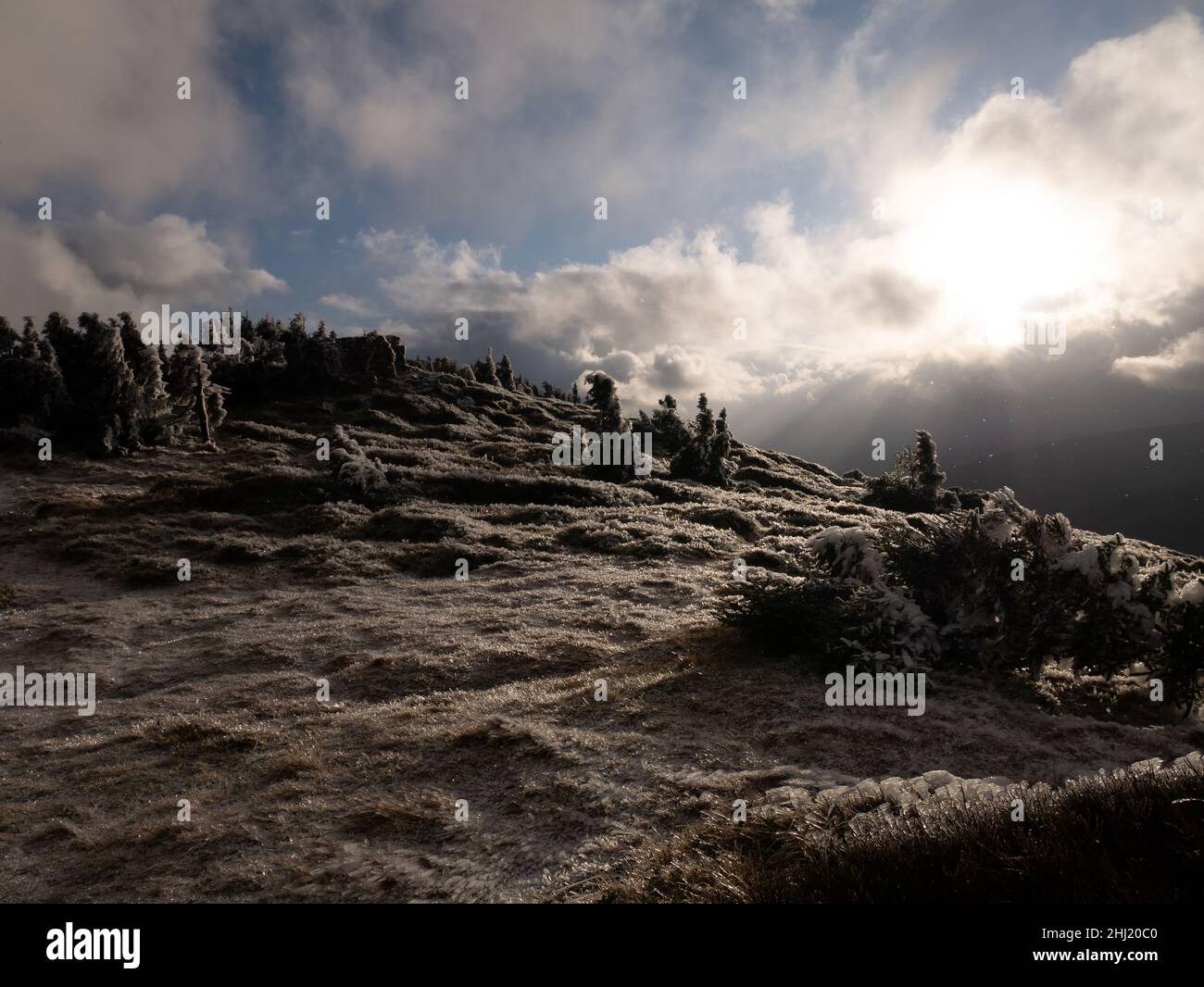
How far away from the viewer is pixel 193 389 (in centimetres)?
5850

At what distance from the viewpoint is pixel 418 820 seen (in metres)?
8.62


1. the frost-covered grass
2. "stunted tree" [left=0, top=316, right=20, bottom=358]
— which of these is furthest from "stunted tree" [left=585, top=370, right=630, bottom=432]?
"stunted tree" [left=0, top=316, right=20, bottom=358]

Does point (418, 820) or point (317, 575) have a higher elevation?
point (317, 575)

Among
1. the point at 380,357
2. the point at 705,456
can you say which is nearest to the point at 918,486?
the point at 705,456

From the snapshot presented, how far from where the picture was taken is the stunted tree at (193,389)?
57.4 meters

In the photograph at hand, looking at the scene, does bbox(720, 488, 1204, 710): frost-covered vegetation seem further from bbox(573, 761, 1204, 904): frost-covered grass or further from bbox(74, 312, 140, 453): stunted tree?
bbox(74, 312, 140, 453): stunted tree

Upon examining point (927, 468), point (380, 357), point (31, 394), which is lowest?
point (927, 468)

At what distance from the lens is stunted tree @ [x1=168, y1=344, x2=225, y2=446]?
57.4m

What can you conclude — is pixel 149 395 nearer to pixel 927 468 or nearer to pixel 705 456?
pixel 705 456

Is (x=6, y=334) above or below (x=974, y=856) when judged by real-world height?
above
